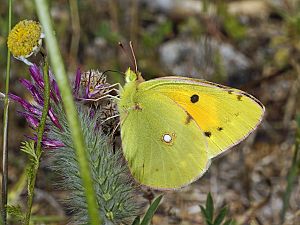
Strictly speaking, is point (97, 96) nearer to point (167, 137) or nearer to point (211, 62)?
point (167, 137)

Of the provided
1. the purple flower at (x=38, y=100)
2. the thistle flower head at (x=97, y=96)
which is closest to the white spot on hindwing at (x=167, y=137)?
the thistle flower head at (x=97, y=96)

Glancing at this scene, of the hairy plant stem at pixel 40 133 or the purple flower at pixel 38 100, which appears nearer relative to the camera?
the hairy plant stem at pixel 40 133

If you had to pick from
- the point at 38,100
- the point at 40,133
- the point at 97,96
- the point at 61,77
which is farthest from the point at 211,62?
the point at 61,77

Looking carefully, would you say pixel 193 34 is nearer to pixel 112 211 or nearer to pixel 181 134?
pixel 181 134

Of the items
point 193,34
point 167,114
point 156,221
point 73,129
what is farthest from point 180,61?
point 73,129

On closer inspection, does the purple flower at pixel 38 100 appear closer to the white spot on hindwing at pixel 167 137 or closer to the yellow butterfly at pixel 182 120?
the yellow butterfly at pixel 182 120

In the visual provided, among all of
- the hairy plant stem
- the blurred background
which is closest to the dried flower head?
the hairy plant stem

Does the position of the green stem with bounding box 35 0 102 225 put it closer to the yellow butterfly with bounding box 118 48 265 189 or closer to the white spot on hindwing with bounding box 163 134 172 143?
the yellow butterfly with bounding box 118 48 265 189
